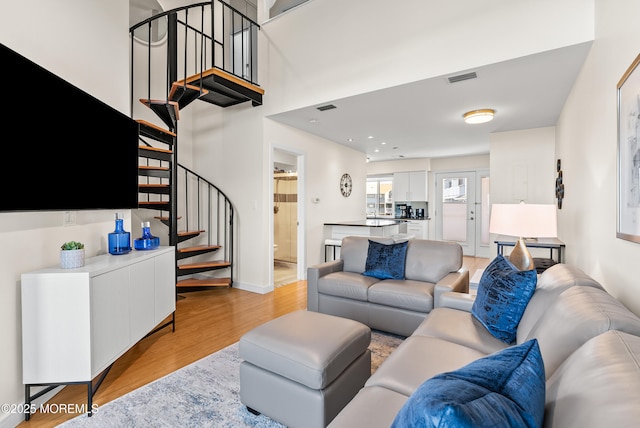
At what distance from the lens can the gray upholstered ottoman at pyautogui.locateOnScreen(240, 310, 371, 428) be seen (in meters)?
1.55

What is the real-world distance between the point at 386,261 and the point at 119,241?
245 centimetres

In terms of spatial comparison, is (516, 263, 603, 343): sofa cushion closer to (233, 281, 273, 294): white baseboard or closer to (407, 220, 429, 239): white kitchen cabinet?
(233, 281, 273, 294): white baseboard

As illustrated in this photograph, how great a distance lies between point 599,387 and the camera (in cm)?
66

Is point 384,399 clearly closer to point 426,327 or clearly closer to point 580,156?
point 426,327

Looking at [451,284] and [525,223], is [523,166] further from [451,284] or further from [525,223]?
[451,284]

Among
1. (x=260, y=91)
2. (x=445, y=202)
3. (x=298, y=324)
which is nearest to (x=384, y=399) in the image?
(x=298, y=324)

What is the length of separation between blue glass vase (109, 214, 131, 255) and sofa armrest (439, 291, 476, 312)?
8.38 feet

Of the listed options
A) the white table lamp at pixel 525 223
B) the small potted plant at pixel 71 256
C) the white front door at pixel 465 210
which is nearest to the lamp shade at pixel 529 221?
the white table lamp at pixel 525 223

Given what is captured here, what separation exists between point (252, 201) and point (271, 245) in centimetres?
71

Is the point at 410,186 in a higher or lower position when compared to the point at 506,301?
higher

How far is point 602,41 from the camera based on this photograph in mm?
2180

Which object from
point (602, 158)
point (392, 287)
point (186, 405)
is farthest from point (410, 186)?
point (186, 405)

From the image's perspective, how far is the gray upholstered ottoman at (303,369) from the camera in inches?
60.9
